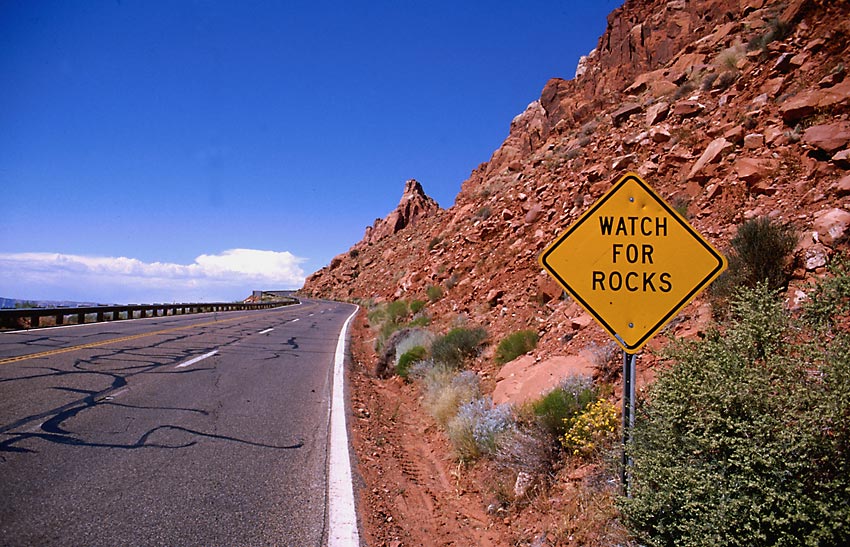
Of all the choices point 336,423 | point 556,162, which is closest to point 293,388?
point 336,423

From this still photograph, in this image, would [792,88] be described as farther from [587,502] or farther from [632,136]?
[587,502]

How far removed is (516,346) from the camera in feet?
30.5

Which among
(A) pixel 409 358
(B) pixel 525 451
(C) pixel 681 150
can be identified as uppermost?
(C) pixel 681 150

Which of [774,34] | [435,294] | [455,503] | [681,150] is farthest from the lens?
[435,294]

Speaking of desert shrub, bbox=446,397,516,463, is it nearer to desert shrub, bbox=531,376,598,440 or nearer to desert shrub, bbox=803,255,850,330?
desert shrub, bbox=531,376,598,440

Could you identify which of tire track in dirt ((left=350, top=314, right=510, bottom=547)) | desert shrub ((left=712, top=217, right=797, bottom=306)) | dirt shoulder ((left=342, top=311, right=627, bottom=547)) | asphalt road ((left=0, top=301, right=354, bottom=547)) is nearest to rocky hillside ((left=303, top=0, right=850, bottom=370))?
desert shrub ((left=712, top=217, right=797, bottom=306))

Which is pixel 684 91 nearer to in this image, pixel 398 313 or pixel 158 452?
pixel 398 313

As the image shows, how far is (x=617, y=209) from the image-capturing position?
4.10 meters

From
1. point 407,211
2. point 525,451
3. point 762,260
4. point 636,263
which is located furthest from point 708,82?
point 407,211

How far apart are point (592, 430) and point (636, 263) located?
6.31 feet

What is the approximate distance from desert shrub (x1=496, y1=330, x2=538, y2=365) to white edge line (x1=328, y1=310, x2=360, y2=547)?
301 cm

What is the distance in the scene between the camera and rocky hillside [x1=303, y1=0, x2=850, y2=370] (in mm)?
8219

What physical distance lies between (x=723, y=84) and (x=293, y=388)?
1389cm

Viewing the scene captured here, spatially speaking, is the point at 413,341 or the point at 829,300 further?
the point at 413,341
